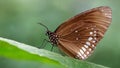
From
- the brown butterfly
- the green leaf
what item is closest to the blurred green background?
the brown butterfly

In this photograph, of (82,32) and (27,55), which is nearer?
(27,55)

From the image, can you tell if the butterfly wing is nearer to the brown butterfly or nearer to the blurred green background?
the brown butterfly

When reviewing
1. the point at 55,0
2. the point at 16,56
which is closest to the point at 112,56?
the point at 55,0

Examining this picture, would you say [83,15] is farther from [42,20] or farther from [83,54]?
[42,20]

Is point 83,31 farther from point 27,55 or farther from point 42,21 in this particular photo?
point 27,55

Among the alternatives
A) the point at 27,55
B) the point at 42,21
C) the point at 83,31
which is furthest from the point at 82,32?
the point at 27,55

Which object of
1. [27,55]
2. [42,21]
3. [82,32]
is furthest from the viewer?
[42,21]

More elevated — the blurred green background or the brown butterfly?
the brown butterfly
